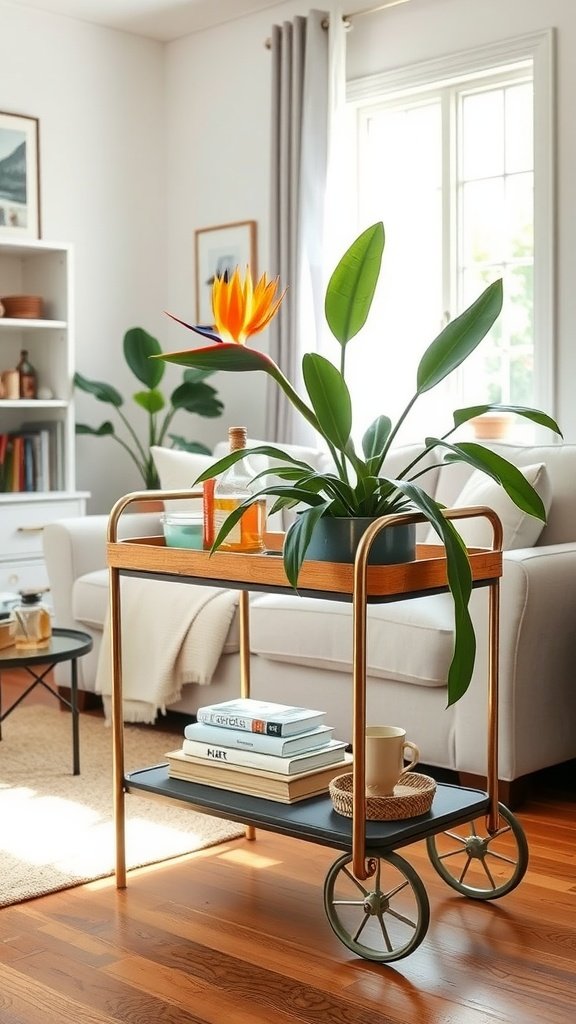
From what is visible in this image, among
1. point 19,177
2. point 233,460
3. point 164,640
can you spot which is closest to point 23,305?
point 19,177

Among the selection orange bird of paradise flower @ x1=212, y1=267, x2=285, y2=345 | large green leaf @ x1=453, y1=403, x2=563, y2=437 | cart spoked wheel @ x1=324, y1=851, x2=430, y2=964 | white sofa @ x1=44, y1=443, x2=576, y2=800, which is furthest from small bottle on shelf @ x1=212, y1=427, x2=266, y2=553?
white sofa @ x1=44, y1=443, x2=576, y2=800

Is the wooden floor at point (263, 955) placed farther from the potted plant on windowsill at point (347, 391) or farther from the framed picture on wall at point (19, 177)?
the framed picture on wall at point (19, 177)

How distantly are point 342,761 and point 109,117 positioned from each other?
395 centimetres

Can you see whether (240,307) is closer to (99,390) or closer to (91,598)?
(91,598)

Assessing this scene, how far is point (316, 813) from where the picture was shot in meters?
2.18

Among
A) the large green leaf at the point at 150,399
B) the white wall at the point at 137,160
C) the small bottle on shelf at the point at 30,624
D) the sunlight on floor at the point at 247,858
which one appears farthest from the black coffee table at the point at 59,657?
the white wall at the point at 137,160

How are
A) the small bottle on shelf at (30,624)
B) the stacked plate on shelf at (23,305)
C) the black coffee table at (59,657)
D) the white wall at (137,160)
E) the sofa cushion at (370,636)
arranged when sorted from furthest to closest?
the white wall at (137,160) < the stacked plate on shelf at (23,305) < the small bottle on shelf at (30,624) < the black coffee table at (59,657) < the sofa cushion at (370,636)

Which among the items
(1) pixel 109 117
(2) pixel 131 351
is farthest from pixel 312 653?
(1) pixel 109 117

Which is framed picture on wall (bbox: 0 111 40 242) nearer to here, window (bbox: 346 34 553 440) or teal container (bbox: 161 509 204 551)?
window (bbox: 346 34 553 440)

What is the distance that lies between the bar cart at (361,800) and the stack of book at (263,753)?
0.03 m

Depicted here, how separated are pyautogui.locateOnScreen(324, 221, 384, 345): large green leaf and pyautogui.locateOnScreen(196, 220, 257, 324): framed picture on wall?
3.18 metres

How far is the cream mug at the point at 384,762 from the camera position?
83.4 inches

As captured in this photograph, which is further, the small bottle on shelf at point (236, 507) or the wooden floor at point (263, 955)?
the small bottle on shelf at point (236, 507)

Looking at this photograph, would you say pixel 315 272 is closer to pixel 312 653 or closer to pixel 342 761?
pixel 312 653
